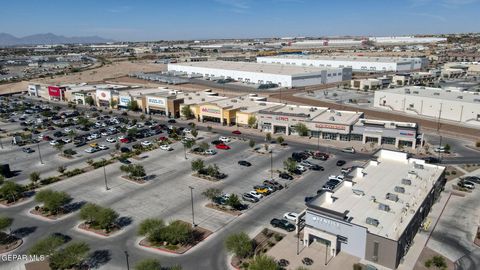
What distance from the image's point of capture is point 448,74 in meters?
145

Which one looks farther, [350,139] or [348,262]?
[350,139]

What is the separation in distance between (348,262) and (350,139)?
41359 millimetres

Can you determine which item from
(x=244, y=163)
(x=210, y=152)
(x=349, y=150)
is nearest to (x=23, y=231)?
(x=244, y=163)

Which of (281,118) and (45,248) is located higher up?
(281,118)

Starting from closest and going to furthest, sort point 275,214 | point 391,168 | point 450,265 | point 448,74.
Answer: point 450,265, point 275,214, point 391,168, point 448,74

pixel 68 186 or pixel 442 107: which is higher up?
pixel 442 107

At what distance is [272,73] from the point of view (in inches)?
5541

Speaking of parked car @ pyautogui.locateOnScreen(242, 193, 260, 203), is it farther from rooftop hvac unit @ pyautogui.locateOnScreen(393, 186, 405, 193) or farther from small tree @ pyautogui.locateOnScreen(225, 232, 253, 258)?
rooftop hvac unit @ pyautogui.locateOnScreen(393, 186, 405, 193)

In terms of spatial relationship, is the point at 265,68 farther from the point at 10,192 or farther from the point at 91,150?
the point at 10,192

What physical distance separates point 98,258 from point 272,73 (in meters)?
115

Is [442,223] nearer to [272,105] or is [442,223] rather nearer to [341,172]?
[341,172]

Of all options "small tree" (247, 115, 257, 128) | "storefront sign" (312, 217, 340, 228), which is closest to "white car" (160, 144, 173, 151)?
"small tree" (247, 115, 257, 128)

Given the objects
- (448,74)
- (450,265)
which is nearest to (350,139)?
(450,265)

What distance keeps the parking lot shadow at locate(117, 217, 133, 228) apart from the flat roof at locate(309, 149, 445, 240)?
69.6 feet
